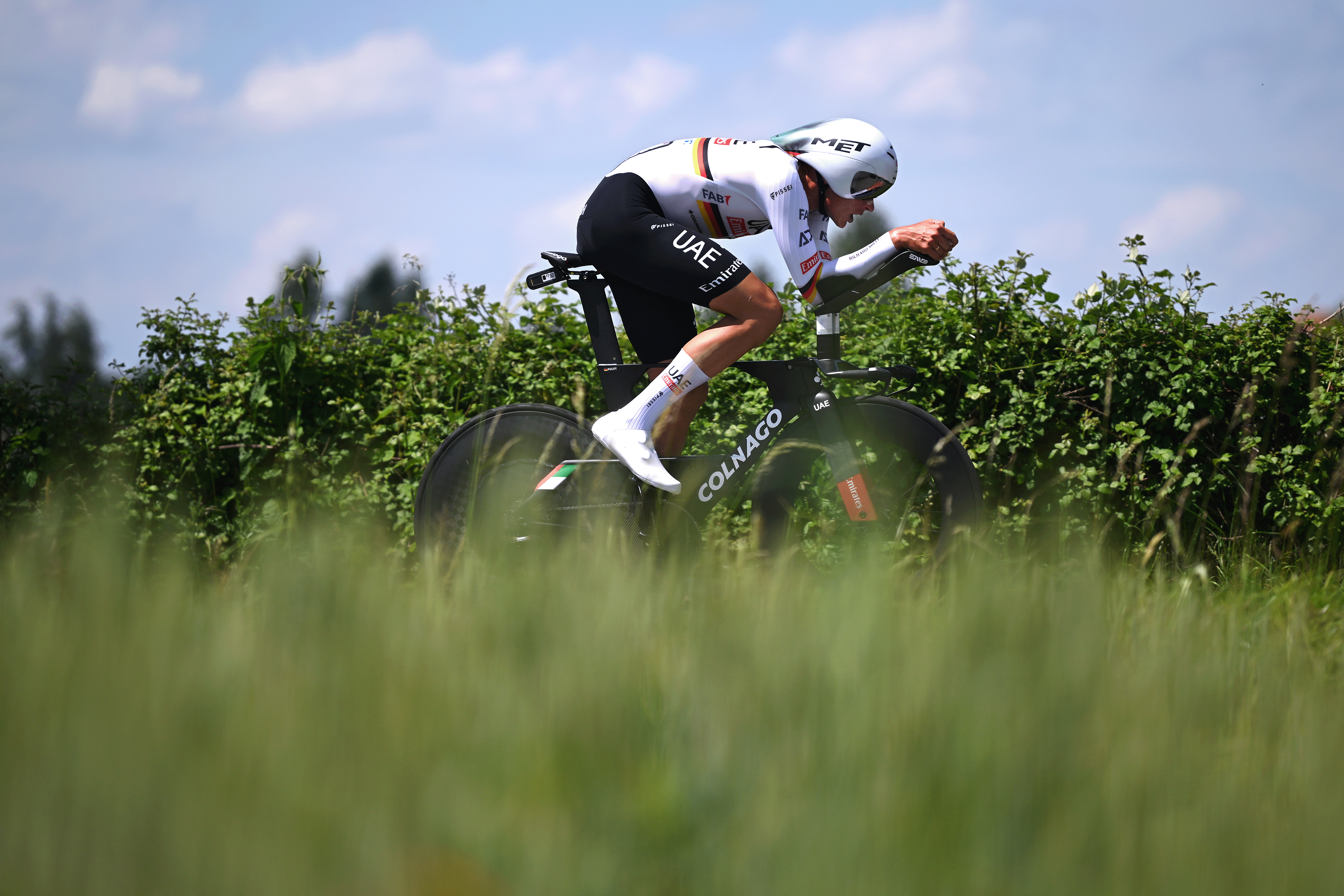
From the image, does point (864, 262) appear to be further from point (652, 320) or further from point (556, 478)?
point (556, 478)

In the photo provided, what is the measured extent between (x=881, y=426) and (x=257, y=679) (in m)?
2.45

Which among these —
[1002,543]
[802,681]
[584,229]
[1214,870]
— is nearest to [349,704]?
[802,681]

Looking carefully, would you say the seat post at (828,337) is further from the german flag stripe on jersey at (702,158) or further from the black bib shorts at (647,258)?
the german flag stripe on jersey at (702,158)

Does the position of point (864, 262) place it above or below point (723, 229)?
below

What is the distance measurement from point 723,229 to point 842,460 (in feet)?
3.15

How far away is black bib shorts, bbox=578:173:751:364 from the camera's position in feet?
10.4

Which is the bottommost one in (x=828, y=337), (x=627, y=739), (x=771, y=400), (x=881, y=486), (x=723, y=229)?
(x=627, y=739)

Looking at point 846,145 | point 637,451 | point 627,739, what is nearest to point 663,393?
point 637,451

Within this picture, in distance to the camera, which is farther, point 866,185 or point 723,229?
point 723,229

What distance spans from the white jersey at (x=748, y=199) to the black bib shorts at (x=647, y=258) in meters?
0.09

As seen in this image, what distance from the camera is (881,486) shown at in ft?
11.5

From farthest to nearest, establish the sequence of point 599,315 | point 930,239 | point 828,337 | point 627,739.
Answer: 1. point 599,315
2. point 828,337
3. point 930,239
4. point 627,739

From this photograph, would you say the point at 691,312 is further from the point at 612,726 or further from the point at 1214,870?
the point at 1214,870

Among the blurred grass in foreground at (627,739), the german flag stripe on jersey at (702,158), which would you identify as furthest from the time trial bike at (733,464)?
the blurred grass in foreground at (627,739)
